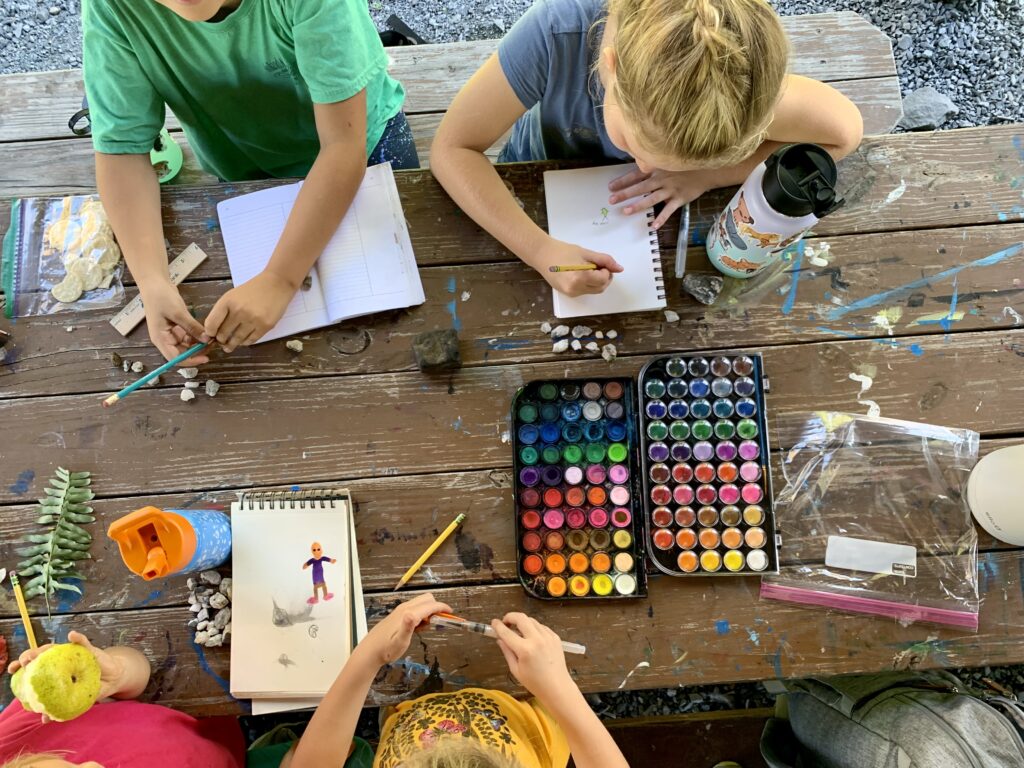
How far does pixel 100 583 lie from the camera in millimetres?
A: 987

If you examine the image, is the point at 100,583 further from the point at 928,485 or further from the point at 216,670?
the point at 928,485

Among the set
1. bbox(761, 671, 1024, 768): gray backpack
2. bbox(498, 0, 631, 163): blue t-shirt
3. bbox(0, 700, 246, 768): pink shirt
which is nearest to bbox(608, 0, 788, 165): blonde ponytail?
bbox(498, 0, 631, 163): blue t-shirt

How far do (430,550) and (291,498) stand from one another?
22cm

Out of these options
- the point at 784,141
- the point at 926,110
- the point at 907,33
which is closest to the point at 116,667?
the point at 784,141

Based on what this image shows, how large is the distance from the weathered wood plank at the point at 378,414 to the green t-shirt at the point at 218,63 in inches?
16.9

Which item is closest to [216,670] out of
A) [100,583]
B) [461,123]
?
[100,583]

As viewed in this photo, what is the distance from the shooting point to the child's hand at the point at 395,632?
0.90 m

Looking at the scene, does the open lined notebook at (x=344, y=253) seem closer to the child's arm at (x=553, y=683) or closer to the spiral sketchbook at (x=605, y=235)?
the spiral sketchbook at (x=605, y=235)

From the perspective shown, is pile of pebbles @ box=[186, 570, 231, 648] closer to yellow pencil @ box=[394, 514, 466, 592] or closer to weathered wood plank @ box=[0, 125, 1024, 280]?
yellow pencil @ box=[394, 514, 466, 592]

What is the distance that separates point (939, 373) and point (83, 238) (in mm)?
1347

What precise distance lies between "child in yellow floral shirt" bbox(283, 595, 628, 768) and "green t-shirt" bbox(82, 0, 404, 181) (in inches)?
31.3

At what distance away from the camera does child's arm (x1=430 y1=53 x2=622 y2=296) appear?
1.02m

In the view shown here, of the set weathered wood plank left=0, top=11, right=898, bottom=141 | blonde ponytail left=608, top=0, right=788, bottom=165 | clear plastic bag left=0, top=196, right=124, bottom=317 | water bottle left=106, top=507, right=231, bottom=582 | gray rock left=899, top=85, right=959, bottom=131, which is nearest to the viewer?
blonde ponytail left=608, top=0, right=788, bottom=165

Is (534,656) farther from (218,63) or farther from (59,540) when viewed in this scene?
(218,63)
